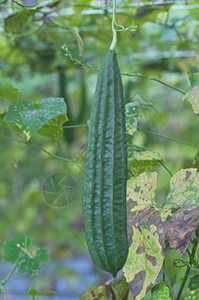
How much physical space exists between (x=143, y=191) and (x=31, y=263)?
263 millimetres

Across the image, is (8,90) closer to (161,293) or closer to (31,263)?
(31,263)

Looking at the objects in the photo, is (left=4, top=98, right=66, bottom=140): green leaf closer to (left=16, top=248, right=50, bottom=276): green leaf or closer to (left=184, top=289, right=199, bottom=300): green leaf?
(left=16, top=248, right=50, bottom=276): green leaf

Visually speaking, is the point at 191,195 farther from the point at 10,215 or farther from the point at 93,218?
the point at 10,215

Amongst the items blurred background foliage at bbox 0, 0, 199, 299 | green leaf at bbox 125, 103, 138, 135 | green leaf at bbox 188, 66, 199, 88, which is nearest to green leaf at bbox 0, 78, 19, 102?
blurred background foliage at bbox 0, 0, 199, 299

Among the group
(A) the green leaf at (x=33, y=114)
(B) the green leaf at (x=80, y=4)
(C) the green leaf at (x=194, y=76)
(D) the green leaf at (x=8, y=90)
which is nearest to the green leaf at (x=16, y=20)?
(B) the green leaf at (x=80, y=4)

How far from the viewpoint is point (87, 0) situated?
109 centimetres

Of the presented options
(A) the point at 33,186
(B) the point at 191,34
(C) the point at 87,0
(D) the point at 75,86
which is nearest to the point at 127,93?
(C) the point at 87,0

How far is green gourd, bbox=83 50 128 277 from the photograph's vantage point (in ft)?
1.56

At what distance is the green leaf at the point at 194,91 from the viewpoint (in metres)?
0.63

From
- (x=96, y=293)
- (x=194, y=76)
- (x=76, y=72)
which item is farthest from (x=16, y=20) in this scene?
(x=76, y=72)

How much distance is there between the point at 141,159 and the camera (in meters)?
0.74

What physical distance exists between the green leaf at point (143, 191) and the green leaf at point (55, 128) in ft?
0.75

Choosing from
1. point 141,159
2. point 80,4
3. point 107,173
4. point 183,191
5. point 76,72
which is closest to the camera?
point 107,173

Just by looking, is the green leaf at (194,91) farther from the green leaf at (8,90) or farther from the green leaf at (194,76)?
the green leaf at (8,90)
